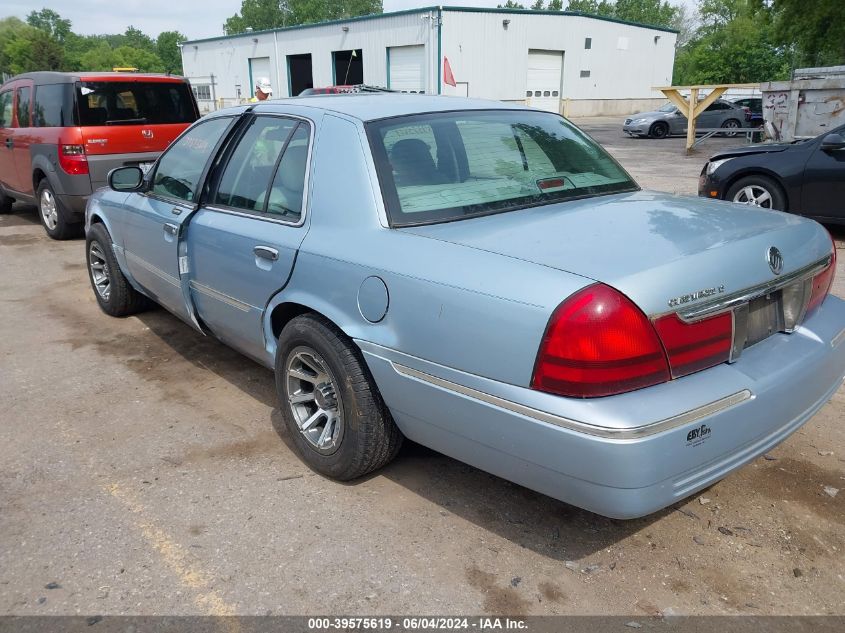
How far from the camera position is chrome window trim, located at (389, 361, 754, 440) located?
2230mm

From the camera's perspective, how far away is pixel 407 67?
3425 cm

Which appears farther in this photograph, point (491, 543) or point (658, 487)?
point (491, 543)

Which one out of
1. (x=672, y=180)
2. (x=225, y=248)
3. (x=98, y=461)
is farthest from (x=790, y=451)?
(x=672, y=180)

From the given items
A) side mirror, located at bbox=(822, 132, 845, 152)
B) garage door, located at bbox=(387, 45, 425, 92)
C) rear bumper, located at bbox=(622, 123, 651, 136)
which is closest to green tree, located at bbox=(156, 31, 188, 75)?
garage door, located at bbox=(387, 45, 425, 92)

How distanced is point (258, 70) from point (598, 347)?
4420cm

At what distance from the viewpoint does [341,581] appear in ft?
8.75

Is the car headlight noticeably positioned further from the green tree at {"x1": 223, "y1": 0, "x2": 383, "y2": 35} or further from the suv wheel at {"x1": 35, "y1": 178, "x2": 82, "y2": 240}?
the green tree at {"x1": 223, "y1": 0, "x2": 383, "y2": 35}

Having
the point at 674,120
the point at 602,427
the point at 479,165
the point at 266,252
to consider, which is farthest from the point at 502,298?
the point at 674,120

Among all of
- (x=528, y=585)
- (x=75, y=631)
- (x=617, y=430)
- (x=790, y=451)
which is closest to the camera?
(x=617, y=430)

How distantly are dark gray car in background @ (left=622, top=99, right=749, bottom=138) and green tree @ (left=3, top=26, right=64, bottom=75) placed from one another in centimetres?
8123

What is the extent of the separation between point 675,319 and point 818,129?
39.9 ft

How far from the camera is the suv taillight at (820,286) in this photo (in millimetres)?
2986

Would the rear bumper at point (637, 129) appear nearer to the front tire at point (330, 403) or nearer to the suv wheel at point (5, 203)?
the suv wheel at point (5, 203)

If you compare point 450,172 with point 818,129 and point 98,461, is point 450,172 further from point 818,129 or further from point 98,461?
point 818,129
